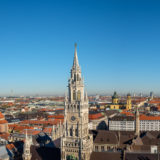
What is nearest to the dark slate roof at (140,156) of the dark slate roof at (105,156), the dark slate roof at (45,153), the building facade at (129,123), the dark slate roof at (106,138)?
the dark slate roof at (105,156)

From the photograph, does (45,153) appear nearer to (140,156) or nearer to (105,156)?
(105,156)

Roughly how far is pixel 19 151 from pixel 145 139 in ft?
132

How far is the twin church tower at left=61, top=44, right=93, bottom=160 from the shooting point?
53.8 metres

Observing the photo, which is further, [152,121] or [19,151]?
[152,121]

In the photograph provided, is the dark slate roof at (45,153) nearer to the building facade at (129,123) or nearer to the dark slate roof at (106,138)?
the dark slate roof at (106,138)

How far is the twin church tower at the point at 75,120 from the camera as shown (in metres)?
53.8

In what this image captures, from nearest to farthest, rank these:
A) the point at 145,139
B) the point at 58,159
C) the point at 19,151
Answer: the point at 58,159 → the point at 19,151 → the point at 145,139

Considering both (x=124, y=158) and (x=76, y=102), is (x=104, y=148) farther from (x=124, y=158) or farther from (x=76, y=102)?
(x=76, y=102)

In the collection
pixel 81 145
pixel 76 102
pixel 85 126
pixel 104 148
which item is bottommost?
pixel 104 148

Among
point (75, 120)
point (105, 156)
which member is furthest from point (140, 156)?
point (75, 120)

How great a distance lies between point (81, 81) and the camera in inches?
2164

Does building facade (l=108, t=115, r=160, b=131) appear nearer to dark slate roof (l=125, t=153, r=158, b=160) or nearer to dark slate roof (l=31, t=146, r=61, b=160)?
dark slate roof (l=31, t=146, r=61, b=160)

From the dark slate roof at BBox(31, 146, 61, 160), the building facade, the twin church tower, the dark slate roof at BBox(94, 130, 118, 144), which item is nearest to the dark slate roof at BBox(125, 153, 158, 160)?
the twin church tower

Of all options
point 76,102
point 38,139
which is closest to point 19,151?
point 38,139
